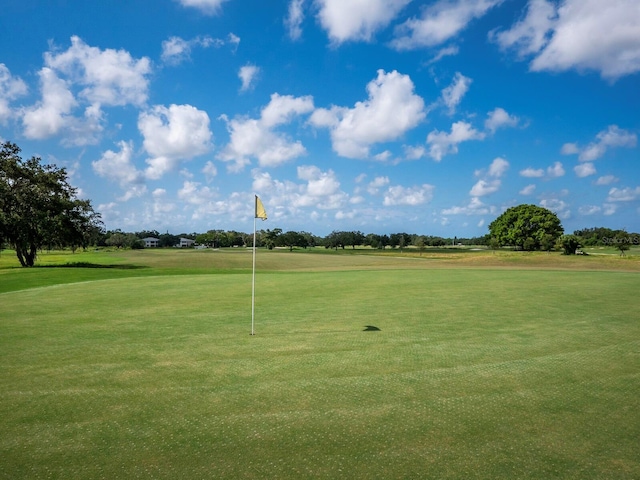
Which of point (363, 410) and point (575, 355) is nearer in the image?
point (363, 410)

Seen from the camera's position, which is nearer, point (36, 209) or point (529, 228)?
point (36, 209)

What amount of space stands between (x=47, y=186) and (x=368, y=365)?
56.5m

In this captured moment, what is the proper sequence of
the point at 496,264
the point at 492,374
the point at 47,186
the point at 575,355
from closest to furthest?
1. the point at 492,374
2. the point at 575,355
3. the point at 47,186
4. the point at 496,264

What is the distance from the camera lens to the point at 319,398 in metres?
6.35

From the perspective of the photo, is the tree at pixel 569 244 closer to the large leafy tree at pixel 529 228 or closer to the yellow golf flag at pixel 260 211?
the large leafy tree at pixel 529 228

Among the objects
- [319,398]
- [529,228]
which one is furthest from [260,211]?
[529,228]

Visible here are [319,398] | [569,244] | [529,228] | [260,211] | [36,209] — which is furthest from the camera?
[529,228]

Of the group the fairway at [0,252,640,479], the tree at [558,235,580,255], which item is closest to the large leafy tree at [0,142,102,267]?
the fairway at [0,252,640,479]

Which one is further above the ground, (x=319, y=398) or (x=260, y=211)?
(x=260, y=211)

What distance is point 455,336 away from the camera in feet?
34.9

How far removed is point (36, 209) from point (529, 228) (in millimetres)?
101422

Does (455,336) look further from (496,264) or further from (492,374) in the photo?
(496,264)

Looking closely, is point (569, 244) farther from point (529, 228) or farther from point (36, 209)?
point (36, 209)

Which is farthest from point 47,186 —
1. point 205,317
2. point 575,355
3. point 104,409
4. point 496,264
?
point 496,264
